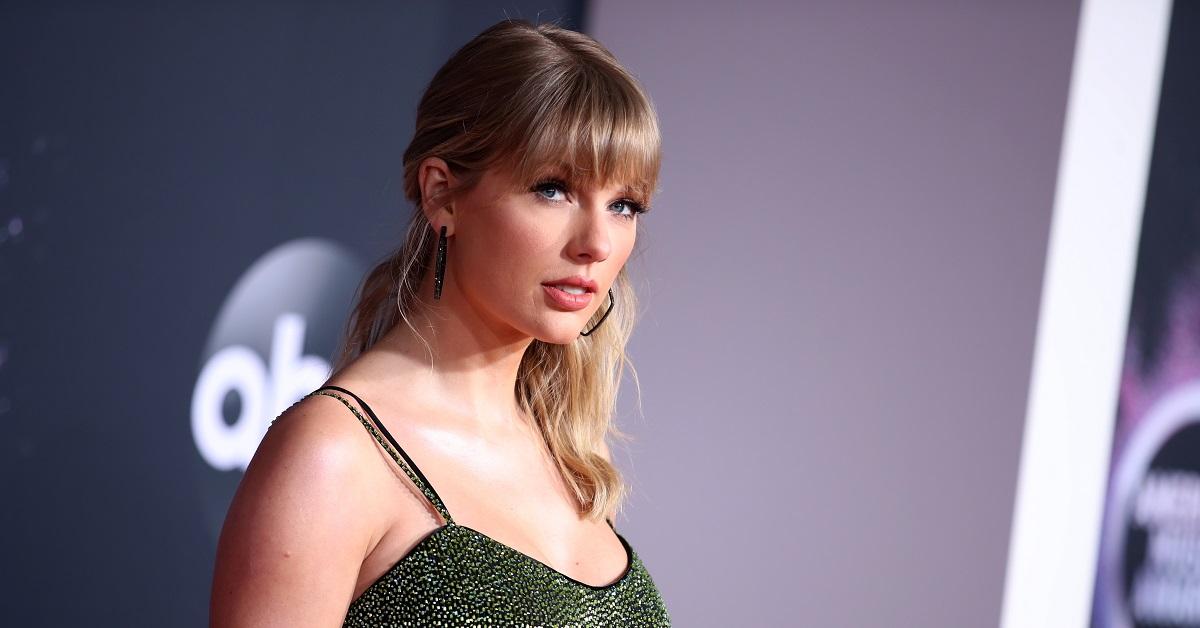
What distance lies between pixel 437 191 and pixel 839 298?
1535 mm

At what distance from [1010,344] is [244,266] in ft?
5.36

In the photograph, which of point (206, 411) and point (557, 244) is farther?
point (206, 411)

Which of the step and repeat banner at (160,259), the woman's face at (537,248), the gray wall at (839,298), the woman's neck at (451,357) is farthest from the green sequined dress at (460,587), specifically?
the gray wall at (839,298)

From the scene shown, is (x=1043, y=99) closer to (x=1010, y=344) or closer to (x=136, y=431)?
(x=1010, y=344)

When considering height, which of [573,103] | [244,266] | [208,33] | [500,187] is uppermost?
[208,33]

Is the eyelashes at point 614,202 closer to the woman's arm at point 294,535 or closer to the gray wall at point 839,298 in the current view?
the woman's arm at point 294,535

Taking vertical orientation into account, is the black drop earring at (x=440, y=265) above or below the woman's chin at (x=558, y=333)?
above

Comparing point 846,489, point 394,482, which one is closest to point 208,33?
point 394,482

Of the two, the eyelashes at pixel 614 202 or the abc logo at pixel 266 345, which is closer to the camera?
the eyelashes at pixel 614 202

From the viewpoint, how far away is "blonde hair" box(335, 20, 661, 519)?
4.84ft

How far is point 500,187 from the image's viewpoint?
148cm

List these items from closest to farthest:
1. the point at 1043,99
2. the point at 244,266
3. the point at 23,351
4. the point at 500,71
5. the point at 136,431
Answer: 1. the point at 500,71
2. the point at 23,351
3. the point at 136,431
4. the point at 244,266
5. the point at 1043,99

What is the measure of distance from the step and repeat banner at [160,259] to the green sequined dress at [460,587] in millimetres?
946

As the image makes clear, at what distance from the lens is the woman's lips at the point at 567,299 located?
1.50 m
